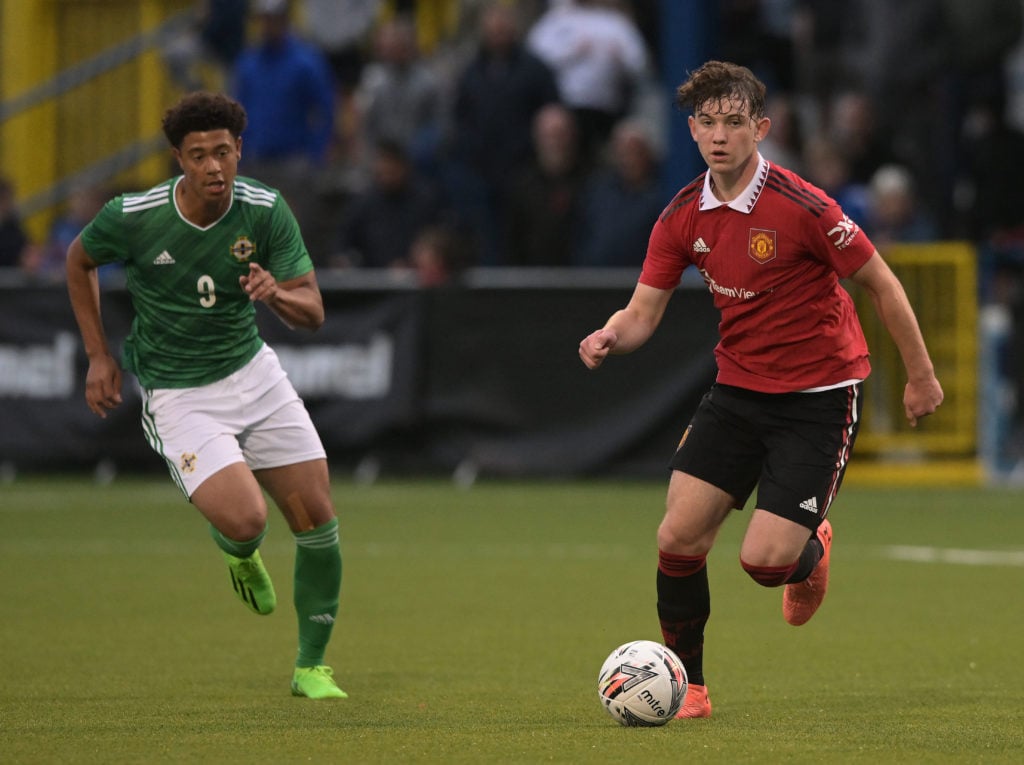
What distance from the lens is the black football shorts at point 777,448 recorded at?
6.97 meters

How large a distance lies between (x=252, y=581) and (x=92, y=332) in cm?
122

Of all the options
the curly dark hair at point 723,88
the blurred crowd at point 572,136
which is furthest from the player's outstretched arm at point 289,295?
the blurred crowd at point 572,136

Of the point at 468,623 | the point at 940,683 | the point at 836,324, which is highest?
the point at 836,324

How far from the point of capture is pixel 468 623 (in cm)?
944

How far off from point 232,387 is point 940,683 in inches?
121

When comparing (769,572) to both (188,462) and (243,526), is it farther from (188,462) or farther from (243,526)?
(188,462)

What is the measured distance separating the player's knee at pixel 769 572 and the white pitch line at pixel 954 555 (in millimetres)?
4805

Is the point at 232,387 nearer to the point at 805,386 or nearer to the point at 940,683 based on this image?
the point at 805,386

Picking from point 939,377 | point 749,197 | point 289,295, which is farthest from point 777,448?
point 939,377

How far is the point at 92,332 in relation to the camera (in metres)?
7.84

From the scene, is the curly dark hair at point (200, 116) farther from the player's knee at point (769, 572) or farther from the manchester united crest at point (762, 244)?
the player's knee at point (769, 572)

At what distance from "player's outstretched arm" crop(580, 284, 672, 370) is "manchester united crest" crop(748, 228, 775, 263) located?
1.26 ft

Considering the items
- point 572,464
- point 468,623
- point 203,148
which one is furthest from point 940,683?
point 572,464

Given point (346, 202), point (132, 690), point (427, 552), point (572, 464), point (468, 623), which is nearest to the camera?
point (132, 690)
